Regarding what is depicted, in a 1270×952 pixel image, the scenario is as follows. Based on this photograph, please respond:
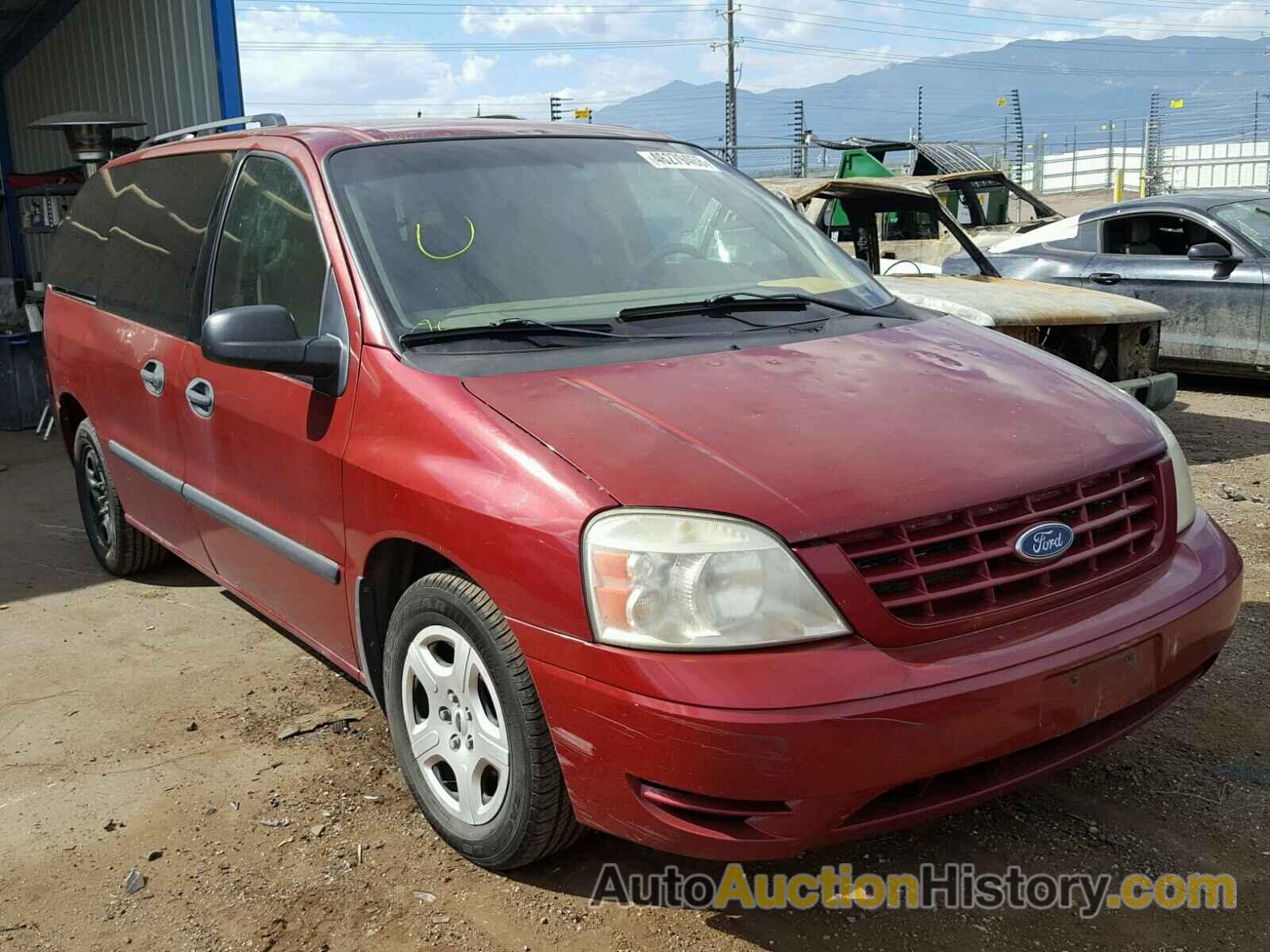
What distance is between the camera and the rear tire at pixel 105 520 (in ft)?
16.1

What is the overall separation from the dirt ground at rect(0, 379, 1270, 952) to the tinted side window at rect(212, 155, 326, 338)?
127cm

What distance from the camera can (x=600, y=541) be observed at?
227cm

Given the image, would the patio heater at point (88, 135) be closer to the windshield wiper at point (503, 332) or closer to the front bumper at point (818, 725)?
the windshield wiper at point (503, 332)

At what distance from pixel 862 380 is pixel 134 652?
2.95 meters

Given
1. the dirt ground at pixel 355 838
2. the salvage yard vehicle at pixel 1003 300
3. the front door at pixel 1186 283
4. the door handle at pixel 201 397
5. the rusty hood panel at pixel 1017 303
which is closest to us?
the dirt ground at pixel 355 838

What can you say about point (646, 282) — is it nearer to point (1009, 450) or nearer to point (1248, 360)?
point (1009, 450)

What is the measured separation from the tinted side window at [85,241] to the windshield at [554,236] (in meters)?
1.94

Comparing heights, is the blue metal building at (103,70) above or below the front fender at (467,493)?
above

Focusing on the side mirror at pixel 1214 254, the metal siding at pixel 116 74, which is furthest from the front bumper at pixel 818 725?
the metal siding at pixel 116 74

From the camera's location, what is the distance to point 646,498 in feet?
7.52

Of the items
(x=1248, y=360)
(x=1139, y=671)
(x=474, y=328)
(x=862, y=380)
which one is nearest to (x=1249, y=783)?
(x=1139, y=671)

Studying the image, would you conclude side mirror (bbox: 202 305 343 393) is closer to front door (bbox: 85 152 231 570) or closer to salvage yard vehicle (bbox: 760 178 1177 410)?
front door (bbox: 85 152 231 570)

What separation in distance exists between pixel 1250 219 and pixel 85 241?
7527 millimetres

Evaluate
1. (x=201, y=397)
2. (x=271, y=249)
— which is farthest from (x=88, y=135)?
(x=271, y=249)
